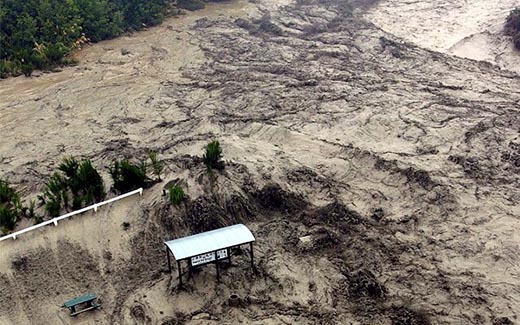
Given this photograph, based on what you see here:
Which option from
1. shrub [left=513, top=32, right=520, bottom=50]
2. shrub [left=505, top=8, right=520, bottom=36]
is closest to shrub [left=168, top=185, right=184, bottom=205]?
shrub [left=513, top=32, right=520, bottom=50]

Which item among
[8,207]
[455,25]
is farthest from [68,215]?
[455,25]

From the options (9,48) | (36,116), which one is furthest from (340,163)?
(9,48)

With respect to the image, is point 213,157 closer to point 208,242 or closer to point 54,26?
point 208,242

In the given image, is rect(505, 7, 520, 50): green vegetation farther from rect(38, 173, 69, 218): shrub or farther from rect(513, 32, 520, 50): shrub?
rect(38, 173, 69, 218): shrub

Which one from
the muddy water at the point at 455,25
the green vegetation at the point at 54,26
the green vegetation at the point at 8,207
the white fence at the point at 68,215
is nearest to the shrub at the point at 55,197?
the white fence at the point at 68,215

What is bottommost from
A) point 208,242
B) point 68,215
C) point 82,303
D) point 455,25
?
point 455,25

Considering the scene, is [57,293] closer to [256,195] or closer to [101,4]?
[256,195]

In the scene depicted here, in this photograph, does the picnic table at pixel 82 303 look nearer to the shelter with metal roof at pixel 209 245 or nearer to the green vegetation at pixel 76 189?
the shelter with metal roof at pixel 209 245
